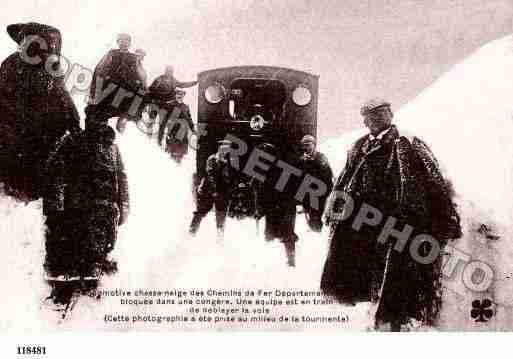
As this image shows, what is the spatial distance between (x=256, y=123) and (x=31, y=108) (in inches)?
50.0

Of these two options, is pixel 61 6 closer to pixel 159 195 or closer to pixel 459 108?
pixel 159 195

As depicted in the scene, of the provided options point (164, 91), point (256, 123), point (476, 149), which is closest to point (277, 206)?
point (256, 123)

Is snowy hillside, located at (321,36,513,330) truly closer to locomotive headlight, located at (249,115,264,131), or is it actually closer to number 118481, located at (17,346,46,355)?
locomotive headlight, located at (249,115,264,131)

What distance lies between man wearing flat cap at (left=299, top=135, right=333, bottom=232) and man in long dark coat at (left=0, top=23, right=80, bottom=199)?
1.31 metres

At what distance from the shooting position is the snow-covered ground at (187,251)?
3.23m

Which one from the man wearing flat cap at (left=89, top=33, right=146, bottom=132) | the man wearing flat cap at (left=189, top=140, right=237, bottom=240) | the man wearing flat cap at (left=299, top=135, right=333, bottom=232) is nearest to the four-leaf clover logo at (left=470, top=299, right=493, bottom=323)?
the man wearing flat cap at (left=299, top=135, right=333, bottom=232)

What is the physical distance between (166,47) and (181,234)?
1.08 metres

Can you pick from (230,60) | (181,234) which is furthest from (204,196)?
(230,60)

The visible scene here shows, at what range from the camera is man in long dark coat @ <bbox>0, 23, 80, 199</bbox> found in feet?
10.5

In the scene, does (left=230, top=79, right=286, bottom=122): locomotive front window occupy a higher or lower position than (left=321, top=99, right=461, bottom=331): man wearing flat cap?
higher

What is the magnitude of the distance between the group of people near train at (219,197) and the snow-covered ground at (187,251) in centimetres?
6

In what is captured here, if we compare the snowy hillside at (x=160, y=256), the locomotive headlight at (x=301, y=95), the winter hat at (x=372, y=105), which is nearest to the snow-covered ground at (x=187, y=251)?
the snowy hillside at (x=160, y=256)

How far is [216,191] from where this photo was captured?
3258mm

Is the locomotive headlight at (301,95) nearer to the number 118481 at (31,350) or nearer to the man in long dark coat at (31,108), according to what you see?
the man in long dark coat at (31,108)
